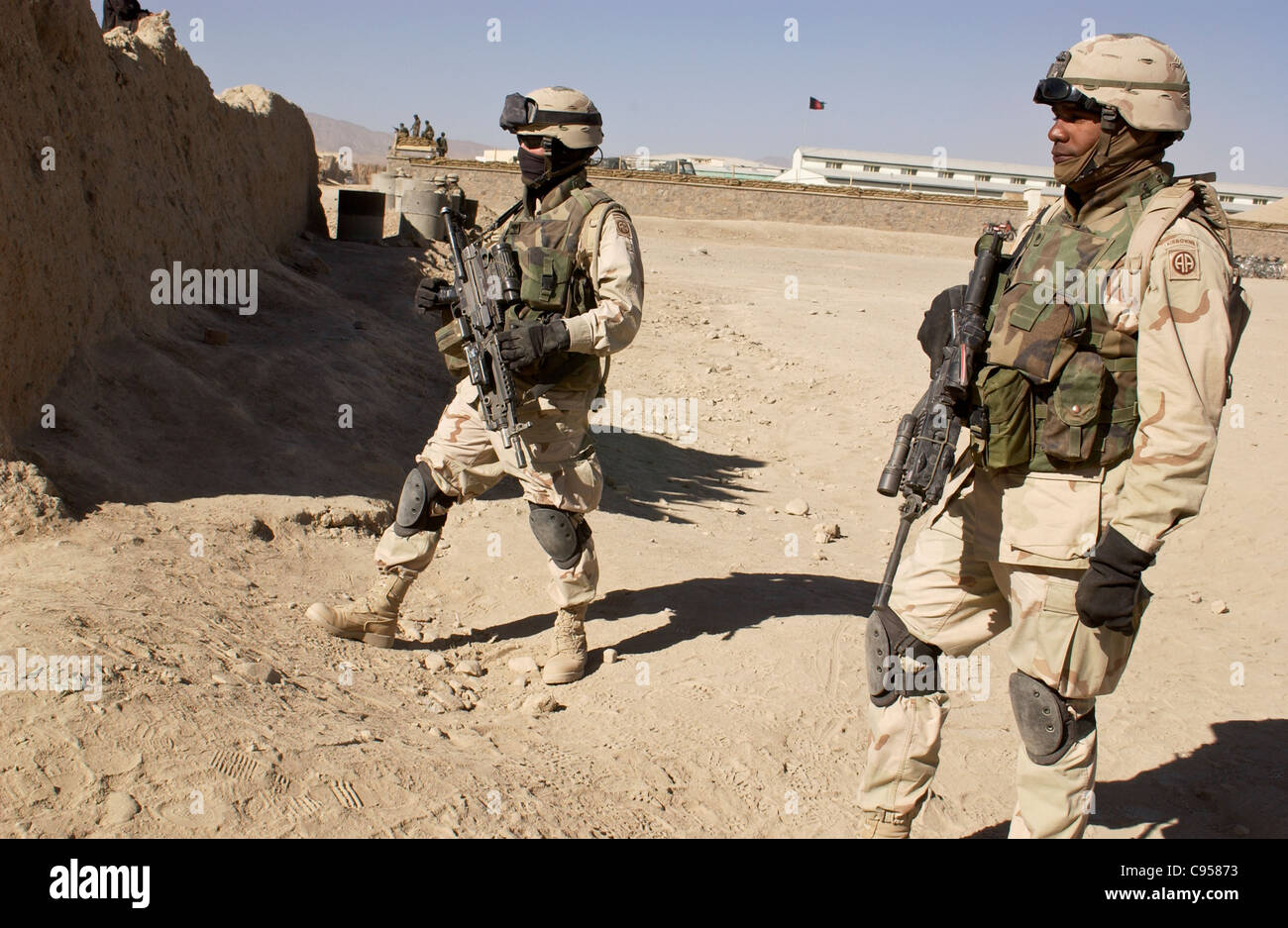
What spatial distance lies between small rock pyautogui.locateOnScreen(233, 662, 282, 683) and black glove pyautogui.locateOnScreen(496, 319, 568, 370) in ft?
4.17

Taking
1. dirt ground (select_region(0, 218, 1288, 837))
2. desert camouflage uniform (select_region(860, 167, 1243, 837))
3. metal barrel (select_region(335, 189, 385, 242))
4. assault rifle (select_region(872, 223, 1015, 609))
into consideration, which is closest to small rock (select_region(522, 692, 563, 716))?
dirt ground (select_region(0, 218, 1288, 837))

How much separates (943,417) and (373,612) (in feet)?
7.49

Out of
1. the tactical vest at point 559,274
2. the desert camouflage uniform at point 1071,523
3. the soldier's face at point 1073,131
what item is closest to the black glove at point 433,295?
the tactical vest at point 559,274

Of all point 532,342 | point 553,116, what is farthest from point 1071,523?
point 553,116

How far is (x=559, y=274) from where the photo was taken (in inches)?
150

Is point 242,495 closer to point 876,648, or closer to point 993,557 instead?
point 876,648

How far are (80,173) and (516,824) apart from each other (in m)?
4.12

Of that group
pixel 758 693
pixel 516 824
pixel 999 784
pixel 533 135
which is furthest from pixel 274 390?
pixel 999 784

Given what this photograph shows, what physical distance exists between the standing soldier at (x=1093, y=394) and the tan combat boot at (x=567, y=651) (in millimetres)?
1667

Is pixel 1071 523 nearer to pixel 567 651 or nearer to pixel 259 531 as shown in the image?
pixel 567 651

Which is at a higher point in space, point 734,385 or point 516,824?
point 734,385

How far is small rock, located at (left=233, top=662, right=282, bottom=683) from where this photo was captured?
11.1 feet

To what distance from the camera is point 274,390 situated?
6.18 m

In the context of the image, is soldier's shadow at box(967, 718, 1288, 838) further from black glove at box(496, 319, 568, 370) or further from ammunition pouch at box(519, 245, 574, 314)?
Answer: ammunition pouch at box(519, 245, 574, 314)
